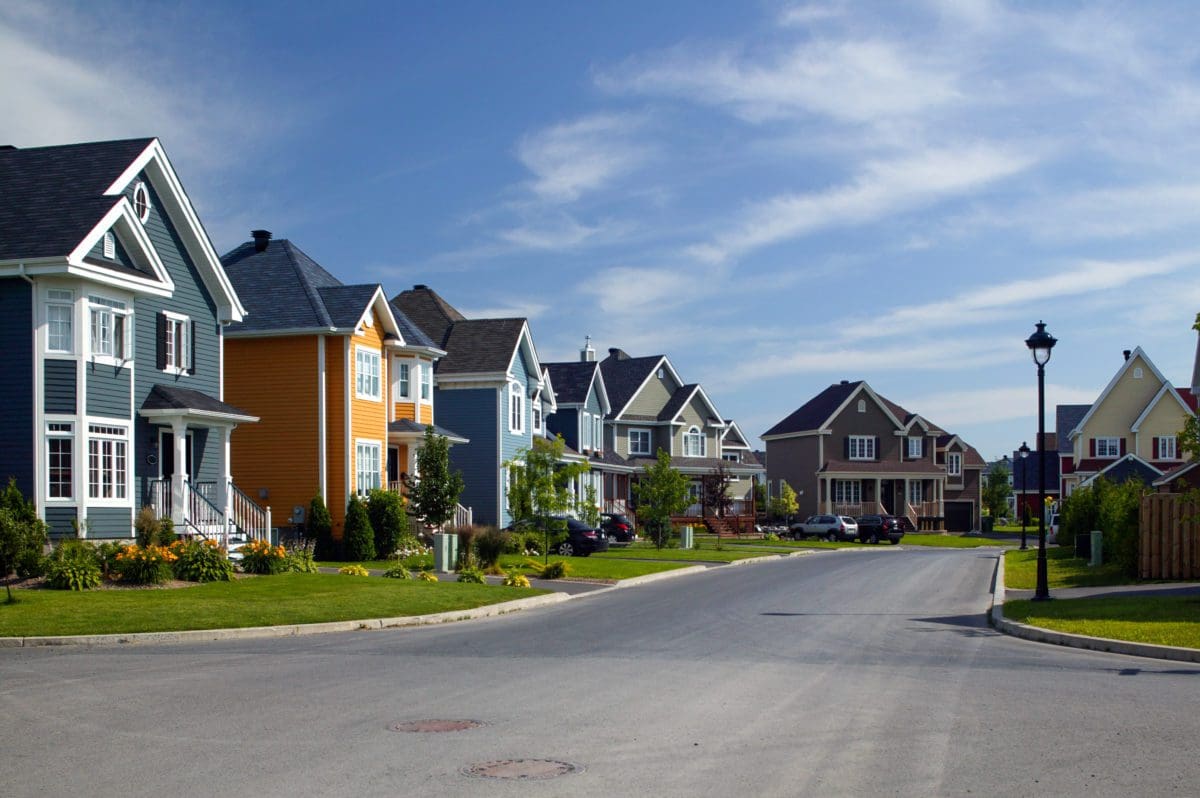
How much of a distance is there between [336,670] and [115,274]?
15.8m

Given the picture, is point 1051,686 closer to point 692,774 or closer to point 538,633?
point 692,774

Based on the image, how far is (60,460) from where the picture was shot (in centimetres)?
2570

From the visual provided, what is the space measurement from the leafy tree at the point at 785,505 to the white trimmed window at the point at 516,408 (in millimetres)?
30899

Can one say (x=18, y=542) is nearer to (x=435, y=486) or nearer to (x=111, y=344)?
(x=111, y=344)

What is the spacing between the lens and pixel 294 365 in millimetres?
37000

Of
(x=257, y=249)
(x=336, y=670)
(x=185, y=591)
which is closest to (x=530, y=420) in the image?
(x=257, y=249)

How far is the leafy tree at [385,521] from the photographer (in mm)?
36125

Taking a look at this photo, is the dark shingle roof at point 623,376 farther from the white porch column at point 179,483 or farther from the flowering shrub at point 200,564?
the flowering shrub at point 200,564

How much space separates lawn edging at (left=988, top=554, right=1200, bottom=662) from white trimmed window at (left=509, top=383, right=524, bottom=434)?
96.3 ft

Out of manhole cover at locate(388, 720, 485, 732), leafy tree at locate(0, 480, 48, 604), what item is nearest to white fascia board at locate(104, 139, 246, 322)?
leafy tree at locate(0, 480, 48, 604)

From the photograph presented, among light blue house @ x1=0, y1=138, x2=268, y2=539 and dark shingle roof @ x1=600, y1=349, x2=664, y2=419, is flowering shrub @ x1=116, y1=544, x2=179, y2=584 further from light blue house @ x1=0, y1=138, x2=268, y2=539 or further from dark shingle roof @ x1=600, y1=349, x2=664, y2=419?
dark shingle roof @ x1=600, y1=349, x2=664, y2=419

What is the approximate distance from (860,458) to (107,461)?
2344 inches

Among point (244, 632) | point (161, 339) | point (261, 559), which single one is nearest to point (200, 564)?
point (261, 559)

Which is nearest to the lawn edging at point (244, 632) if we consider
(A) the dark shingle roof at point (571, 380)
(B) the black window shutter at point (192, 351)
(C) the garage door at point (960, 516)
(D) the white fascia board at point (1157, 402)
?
(B) the black window shutter at point (192, 351)
